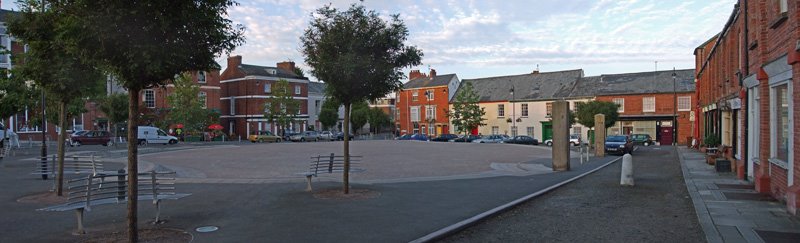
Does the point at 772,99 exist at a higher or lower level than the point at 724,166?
higher

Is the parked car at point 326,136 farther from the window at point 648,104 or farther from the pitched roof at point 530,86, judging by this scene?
the window at point 648,104

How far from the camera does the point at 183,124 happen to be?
55.7 metres

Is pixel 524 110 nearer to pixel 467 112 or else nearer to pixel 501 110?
pixel 501 110

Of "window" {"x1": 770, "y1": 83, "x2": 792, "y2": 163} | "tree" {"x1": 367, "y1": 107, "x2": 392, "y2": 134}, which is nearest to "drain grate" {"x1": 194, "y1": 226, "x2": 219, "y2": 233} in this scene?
"window" {"x1": 770, "y1": 83, "x2": 792, "y2": 163}

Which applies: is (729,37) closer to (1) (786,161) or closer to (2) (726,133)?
(2) (726,133)

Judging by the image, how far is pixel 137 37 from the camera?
585 cm

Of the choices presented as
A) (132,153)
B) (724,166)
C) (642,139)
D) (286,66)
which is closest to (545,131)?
(642,139)

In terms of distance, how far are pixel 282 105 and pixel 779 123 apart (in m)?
56.4

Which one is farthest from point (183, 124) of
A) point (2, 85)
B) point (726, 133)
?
point (726, 133)

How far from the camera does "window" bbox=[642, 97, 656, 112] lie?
5331 cm

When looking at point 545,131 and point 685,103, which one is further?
point 545,131

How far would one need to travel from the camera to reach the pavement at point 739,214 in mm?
7523

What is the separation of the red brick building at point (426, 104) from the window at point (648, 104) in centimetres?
2379

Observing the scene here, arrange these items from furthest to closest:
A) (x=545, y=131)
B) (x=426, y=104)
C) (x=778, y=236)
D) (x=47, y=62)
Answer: (x=426, y=104), (x=545, y=131), (x=47, y=62), (x=778, y=236)
